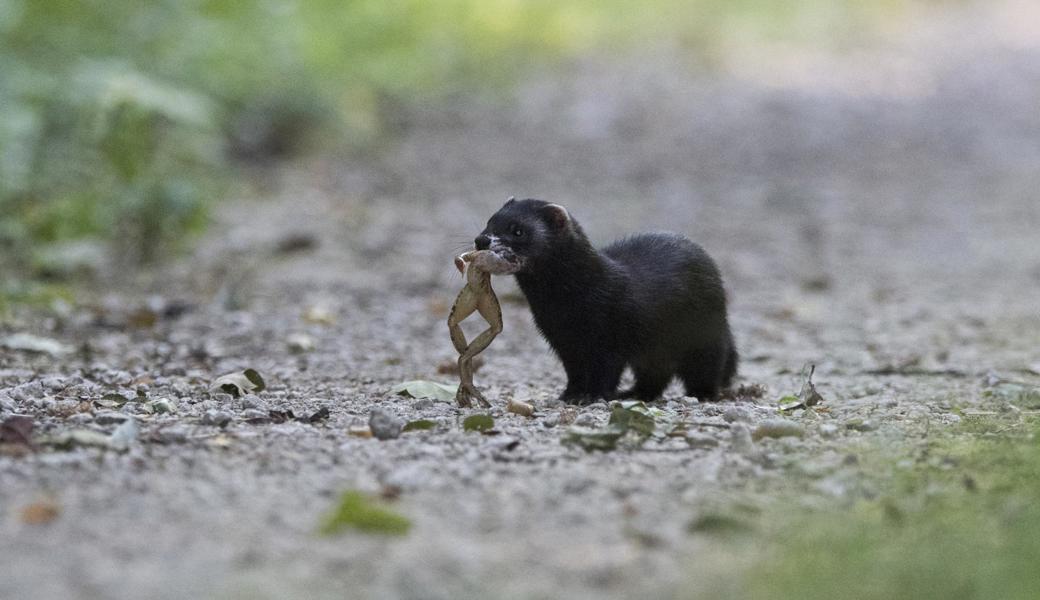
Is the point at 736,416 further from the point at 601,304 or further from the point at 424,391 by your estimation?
the point at 424,391

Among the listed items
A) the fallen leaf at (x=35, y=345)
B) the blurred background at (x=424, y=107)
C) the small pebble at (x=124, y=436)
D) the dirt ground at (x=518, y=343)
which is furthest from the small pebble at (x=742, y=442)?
the blurred background at (x=424, y=107)

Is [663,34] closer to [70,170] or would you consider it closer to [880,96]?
[880,96]

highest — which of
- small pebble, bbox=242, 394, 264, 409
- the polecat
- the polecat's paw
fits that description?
the polecat

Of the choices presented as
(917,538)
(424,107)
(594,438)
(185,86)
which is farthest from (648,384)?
(424,107)

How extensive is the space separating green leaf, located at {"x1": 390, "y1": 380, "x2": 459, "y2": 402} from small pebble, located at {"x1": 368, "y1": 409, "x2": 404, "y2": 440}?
0.86m

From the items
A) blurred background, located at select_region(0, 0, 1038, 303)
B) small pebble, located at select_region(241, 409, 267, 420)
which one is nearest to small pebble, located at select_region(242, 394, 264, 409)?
small pebble, located at select_region(241, 409, 267, 420)

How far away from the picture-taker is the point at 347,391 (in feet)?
16.3

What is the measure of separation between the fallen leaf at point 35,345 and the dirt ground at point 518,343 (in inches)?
3.8

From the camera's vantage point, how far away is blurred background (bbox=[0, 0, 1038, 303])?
314 inches

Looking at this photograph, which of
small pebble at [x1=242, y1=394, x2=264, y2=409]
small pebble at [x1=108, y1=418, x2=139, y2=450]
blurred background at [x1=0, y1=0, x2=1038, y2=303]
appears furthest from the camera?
blurred background at [x1=0, y1=0, x2=1038, y2=303]

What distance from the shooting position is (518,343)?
21.6 ft

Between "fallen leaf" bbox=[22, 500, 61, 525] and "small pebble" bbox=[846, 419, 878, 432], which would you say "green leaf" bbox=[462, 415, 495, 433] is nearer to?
"small pebble" bbox=[846, 419, 878, 432]

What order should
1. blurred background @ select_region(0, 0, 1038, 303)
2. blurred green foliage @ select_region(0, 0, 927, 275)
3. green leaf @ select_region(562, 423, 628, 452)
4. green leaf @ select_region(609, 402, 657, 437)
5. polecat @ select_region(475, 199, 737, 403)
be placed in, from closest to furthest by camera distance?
green leaf @ select_region(562, 423, 628, 452) → green leaf @ select_region(609, 402, 657, 437) → polecat @ select_region(475, 199, 737, 403) → blurred green foliage @ select_region(0, 0, 927, 275) → blurred background @ select_region(0, 0, 1038, 303)

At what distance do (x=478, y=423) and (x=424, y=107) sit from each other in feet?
31.7
